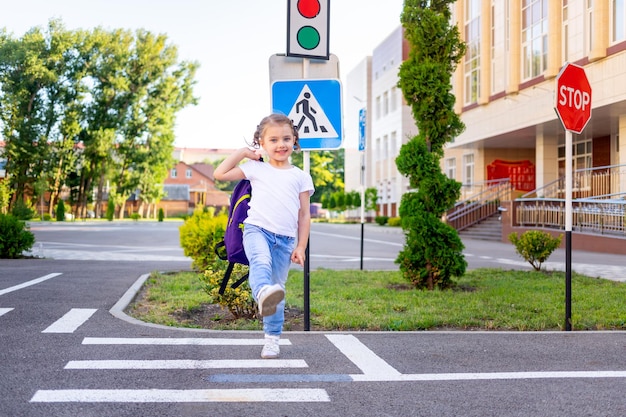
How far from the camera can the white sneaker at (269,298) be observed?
4551 millimetres

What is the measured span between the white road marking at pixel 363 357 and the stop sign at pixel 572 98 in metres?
2.98

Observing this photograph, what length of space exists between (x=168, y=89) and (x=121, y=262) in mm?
50187

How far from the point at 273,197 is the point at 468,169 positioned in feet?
122

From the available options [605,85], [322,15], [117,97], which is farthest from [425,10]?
[117,97]

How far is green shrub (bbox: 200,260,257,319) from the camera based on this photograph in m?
7.12

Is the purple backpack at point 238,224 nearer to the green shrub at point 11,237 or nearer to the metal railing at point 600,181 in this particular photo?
the green shrub at point 11,237

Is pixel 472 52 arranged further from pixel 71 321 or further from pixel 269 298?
pixel 269 298

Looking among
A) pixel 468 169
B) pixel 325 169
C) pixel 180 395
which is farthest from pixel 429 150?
pixel 325 169

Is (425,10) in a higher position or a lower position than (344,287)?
higher

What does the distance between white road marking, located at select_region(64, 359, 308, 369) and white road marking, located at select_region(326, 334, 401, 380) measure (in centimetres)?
43

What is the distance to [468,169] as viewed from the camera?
40.8 m

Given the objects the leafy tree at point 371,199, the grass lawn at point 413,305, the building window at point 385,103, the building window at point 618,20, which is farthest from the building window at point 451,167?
the grass lawn at point 413,305

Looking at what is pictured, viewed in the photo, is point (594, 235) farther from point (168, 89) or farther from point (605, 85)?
point (168, 89)

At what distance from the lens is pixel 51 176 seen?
59.5 meters
